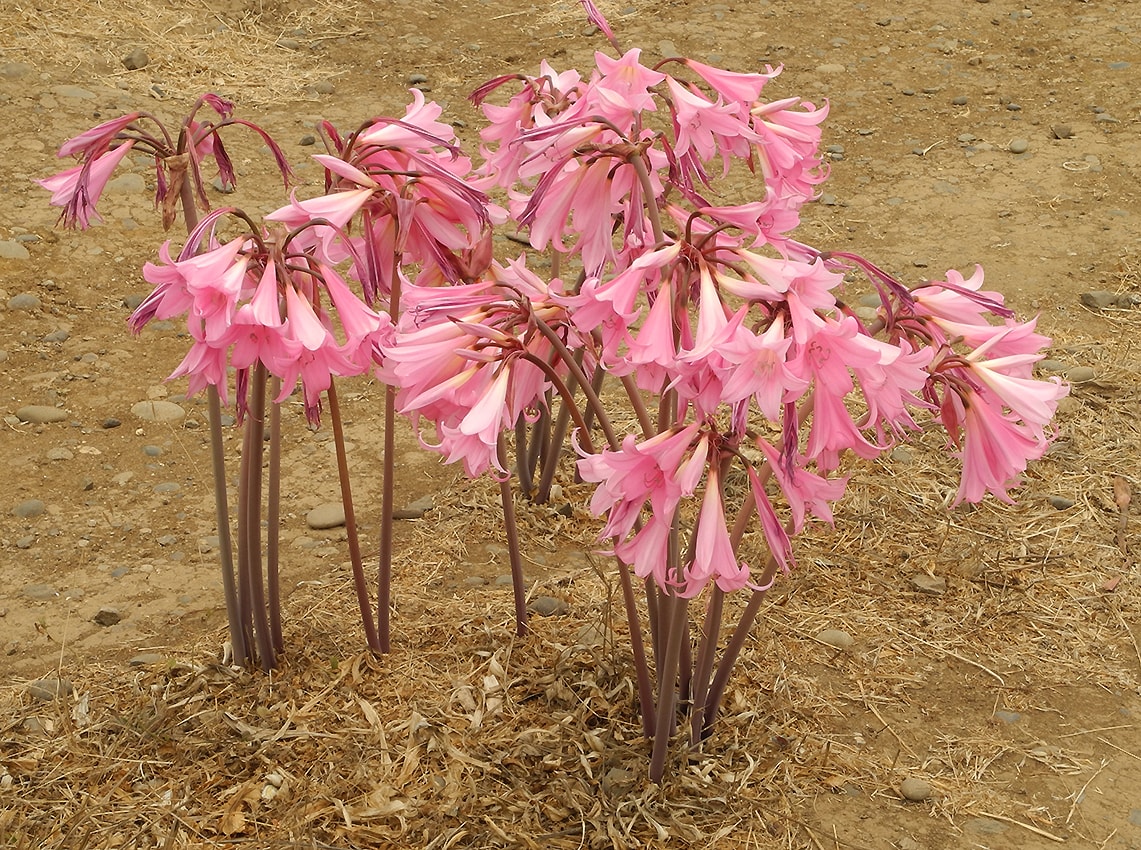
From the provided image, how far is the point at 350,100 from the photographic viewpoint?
7.80 meters

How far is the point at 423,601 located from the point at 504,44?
231 inches

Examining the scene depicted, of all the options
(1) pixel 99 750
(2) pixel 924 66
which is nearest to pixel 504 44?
(2) pixel 924 66

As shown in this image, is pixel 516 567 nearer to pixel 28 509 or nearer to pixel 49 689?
pixel 49 689

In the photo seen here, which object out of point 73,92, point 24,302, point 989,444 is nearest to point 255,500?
point 989,444

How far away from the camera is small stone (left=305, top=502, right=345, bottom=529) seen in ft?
14.3

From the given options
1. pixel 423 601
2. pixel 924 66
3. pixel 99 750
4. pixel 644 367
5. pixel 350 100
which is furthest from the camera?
pixel 924 66

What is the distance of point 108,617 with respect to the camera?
3.84 m

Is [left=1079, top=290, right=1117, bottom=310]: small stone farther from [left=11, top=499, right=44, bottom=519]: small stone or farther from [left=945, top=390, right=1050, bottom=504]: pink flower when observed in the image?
[left=11, top=499, right=44, bottom=519]: small stone

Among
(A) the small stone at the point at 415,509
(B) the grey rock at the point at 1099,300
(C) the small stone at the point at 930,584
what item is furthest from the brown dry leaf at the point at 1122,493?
(A) the small stone at the point at 415,509

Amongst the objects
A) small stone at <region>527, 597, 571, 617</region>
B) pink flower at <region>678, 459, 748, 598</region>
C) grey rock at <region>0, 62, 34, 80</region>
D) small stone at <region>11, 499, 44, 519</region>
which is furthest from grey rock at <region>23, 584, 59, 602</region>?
grey rock at <region>0, 62, 34, 80</region>

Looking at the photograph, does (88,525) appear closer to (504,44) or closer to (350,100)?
(350,100)

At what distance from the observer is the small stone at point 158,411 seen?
16.5ft

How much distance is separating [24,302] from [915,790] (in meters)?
4.38

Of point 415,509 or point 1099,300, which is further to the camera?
point 1099,300
